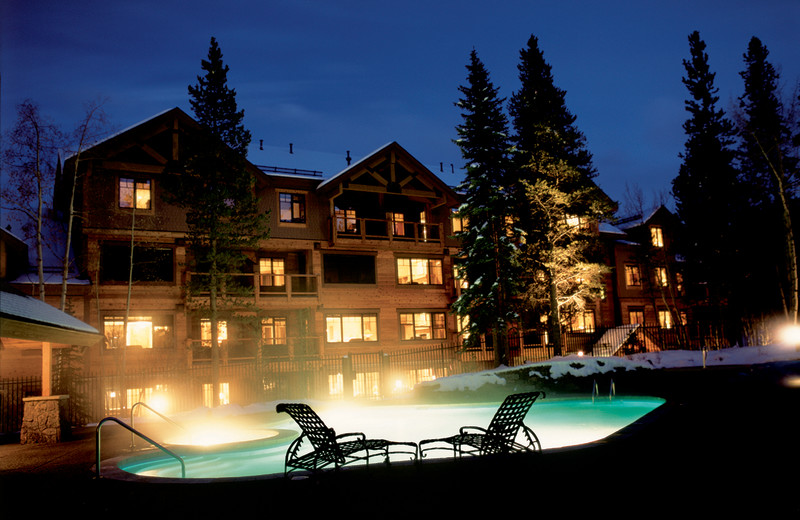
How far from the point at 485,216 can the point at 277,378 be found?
1226 centimetres

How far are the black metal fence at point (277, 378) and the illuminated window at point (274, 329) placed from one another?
291cm

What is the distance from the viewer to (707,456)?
6.74 meters

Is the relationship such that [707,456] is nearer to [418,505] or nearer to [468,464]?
[468,464]

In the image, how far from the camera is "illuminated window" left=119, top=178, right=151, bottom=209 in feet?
85.0

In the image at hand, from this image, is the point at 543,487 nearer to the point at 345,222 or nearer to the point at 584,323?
the point at 345,222

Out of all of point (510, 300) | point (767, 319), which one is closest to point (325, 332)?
point (510, 300)

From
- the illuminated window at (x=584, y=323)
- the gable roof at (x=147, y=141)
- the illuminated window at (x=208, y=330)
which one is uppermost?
the gable roof at (x=147, y=141)

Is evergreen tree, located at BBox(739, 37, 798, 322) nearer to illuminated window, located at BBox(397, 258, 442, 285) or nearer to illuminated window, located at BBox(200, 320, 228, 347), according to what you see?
illuminated window, located at BBox(397, 258, 442, 285)

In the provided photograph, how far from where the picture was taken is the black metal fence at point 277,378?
1889cm

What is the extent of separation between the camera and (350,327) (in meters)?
30.2

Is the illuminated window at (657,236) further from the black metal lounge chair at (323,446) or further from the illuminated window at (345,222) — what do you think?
the black metal lounge chair at (323,446)

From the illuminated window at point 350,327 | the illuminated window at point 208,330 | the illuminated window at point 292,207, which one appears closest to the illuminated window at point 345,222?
the illuminated window at point 292,207

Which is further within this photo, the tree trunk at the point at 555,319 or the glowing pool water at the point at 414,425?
the tree trunk at the point at 555,319

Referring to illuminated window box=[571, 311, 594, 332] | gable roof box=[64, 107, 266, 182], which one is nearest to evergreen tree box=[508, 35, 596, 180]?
illuminated window box=[571, 311, 594, 332]
